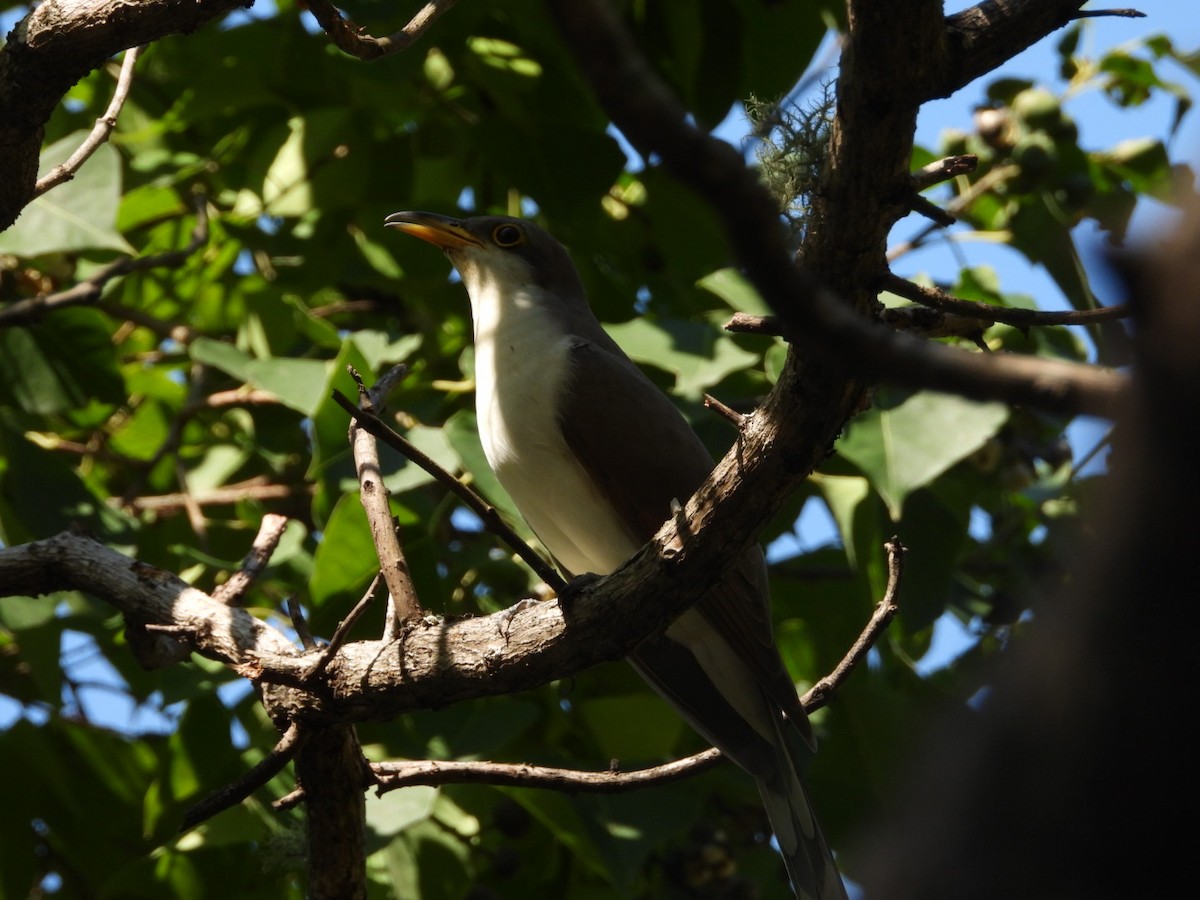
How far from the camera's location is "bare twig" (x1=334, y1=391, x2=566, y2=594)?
2.51 metres

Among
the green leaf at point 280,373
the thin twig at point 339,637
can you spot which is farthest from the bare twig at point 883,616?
the green leaf at point 280,373

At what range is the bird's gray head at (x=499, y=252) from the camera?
4863 mm

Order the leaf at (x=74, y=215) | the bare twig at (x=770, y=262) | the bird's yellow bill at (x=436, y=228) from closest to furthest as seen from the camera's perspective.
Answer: the bare twig at (x=770, y=262), the leaf at (x=74, y=215), the bird's yellow bill at (x=436, y=228)

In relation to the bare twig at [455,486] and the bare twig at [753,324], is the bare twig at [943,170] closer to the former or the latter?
the bare twig at [753,324]

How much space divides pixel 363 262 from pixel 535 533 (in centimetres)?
196

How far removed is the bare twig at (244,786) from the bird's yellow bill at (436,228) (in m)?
2.46

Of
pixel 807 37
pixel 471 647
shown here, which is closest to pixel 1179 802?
pixel 471 647

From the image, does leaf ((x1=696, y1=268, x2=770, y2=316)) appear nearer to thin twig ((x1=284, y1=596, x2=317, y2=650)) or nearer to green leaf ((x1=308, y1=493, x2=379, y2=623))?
green leaf ((x1=308, y1=493, x2=379, y2=623))

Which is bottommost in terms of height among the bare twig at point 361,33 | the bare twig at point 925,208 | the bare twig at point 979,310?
the bare twig at point 979,310

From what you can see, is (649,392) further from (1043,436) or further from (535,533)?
(1043,436)

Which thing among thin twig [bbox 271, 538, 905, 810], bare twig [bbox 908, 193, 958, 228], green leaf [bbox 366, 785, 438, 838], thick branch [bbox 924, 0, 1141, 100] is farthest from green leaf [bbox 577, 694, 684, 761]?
A: thick branch [bbox 924, 0, 1141, 100]

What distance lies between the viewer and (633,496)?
407cm

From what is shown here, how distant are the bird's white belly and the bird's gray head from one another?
59 centimetres

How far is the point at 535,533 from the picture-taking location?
4.29 metres
